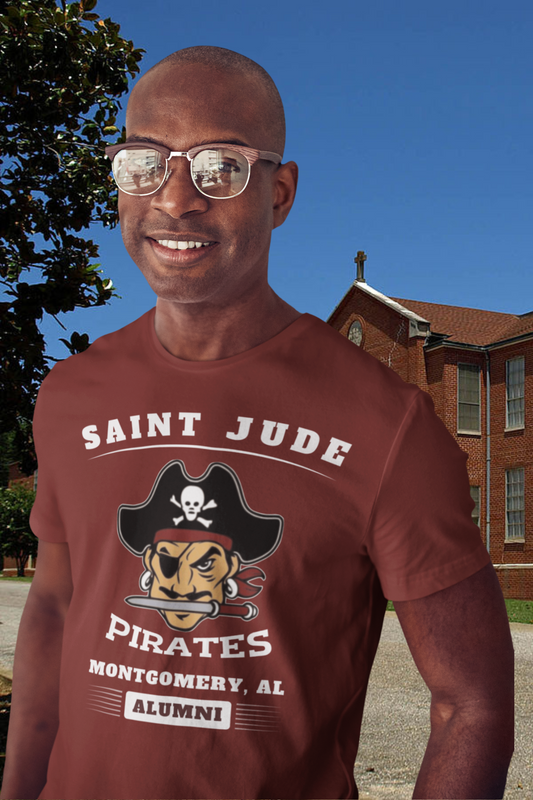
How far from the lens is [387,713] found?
8.70m

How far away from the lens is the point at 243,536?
1.34m

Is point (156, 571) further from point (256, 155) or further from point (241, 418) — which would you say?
point (256, 155)

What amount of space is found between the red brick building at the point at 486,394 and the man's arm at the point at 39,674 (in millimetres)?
26499

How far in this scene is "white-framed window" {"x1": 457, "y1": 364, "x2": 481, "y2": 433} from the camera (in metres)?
29.0

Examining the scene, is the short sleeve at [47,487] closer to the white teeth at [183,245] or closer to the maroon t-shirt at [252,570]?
the maroon t-shirt at [252,570]

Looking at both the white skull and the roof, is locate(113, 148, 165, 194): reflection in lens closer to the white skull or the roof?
the white skull

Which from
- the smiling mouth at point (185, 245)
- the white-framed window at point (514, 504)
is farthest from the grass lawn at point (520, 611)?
the smiling mouth at point (185, 245)

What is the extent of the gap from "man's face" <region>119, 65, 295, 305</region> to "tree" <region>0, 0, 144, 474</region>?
159 inches

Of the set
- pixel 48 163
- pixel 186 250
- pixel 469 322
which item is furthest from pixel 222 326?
pixel 469 322

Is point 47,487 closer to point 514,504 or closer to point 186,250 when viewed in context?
point 186,250

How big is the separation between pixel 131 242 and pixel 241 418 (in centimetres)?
40

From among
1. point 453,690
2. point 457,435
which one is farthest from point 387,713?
point 457,435

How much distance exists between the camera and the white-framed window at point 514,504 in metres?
27.3

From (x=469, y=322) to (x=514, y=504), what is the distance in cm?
779
